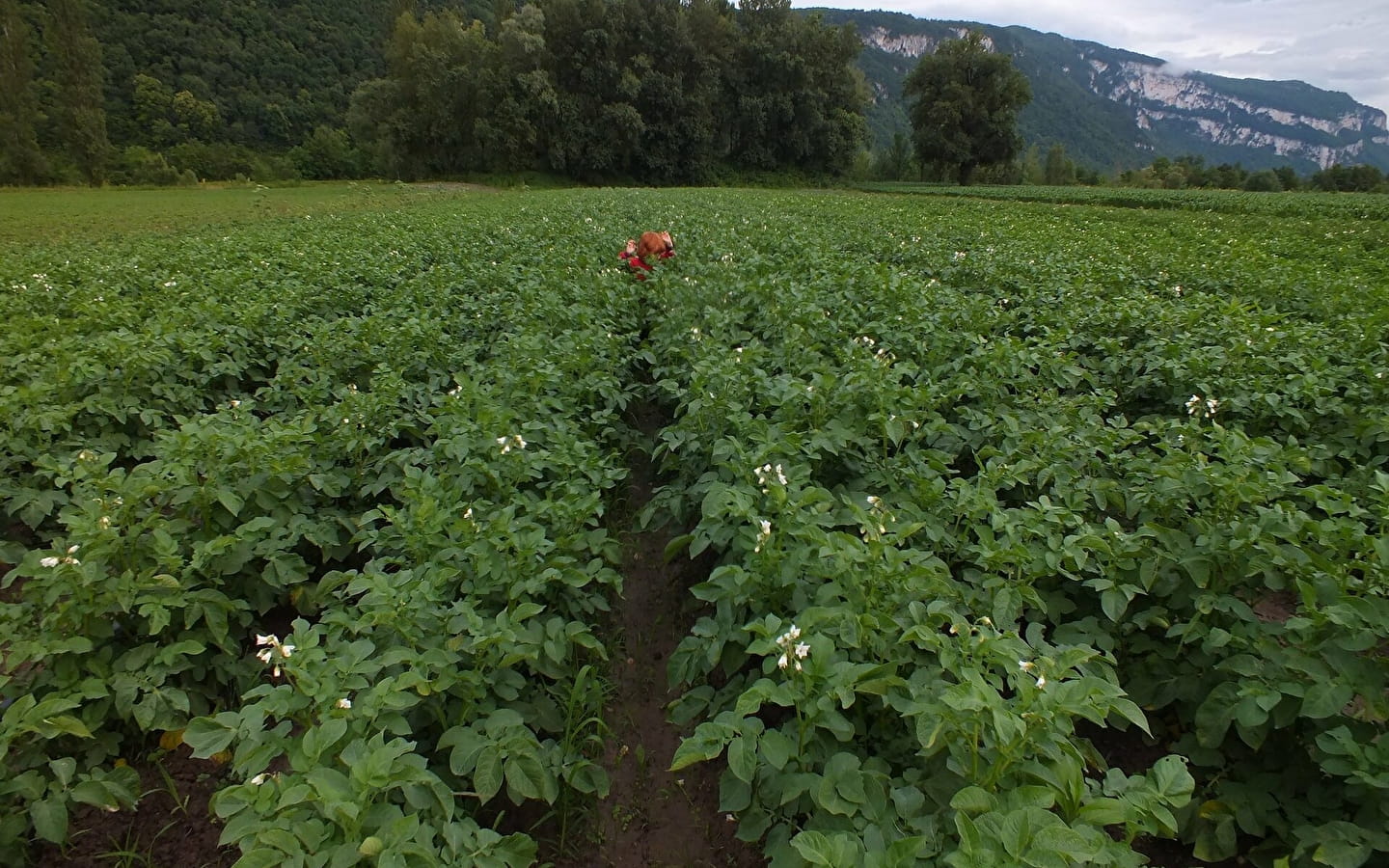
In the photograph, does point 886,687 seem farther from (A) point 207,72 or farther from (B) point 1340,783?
(A) point 207,72

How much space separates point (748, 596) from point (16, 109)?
62893 millimetres

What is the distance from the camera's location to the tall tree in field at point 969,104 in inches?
2170

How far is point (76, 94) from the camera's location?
44.8 meters

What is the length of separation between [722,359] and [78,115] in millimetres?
61041

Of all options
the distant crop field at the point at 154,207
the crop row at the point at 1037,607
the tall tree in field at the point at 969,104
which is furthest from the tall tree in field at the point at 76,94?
the tall tree in field at the point at 969,104

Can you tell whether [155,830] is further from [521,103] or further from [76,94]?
[76,94]

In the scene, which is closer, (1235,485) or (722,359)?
(1235,485)

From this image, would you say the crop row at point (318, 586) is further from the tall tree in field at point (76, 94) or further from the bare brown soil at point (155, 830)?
the tall tree in field at point (76, 94)

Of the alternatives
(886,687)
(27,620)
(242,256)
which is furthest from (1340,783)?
(242,256)

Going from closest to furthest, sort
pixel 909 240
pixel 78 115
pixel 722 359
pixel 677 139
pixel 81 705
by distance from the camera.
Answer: pixel 81 705, pixel 722 359, pixel 909 240, pixel 78 115, pixel 677 139

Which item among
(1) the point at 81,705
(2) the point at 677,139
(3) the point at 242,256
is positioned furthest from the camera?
(2) the point at 677,139

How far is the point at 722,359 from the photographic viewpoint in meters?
4.51

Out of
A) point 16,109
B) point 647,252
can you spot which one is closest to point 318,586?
point 647,252

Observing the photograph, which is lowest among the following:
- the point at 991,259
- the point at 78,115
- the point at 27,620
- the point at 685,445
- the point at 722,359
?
the point at 27,620
